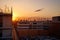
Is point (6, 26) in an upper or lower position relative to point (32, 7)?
lower

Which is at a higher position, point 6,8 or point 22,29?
point 6,8

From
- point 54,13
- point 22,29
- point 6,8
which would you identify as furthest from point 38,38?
point 6,8

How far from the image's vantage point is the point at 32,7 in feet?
10.0

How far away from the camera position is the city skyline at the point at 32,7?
117 inches

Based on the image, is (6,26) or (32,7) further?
(32,7)

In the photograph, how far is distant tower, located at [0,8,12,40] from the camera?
9.62ft

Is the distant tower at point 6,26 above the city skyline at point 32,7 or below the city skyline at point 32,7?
below

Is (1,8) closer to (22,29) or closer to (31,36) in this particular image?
(22,29)

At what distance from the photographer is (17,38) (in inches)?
118

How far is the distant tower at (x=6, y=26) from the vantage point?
9.62 ft

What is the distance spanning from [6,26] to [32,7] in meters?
0.53

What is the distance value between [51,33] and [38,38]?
0.76 feet

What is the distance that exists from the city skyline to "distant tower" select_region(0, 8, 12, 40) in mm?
113

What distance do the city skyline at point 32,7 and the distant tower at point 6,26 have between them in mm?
113
